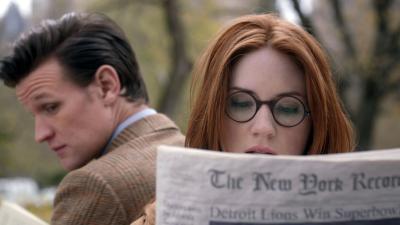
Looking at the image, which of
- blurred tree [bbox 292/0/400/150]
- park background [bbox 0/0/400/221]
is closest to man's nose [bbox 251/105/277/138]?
park background [bbox 0/0/400/221]

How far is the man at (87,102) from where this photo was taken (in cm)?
190

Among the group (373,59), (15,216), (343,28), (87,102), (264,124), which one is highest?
(264,124)

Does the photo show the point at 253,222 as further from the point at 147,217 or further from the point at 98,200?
the point at 98,200

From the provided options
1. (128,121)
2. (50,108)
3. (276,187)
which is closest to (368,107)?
(128,121)

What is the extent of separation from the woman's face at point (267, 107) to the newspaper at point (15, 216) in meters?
0.75

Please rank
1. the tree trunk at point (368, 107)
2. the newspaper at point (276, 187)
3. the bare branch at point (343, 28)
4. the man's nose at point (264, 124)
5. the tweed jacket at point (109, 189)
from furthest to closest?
the tree trunk at point (368, 107)
the bare branch at point (343, 28)
the tweed jacket at point (109, 189)
the man's nose at point (264, 124)
the newspaper at point (276, 187)

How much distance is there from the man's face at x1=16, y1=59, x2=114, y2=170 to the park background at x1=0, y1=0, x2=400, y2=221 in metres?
3.63

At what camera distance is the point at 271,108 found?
1265mm

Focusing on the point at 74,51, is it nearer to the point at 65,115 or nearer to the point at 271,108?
the point at 65,115

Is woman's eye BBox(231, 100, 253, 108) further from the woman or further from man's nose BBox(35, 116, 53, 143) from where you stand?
man's nose BBox(35, 116, 53, 143)

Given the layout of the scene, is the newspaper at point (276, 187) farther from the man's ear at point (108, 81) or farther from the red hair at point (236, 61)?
the man's ear at point (108, 81)

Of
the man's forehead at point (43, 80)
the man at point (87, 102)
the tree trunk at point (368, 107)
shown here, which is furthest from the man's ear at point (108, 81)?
the tree trunk at point (368, 107)

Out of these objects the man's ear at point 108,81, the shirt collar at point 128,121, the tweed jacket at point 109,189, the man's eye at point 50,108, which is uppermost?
the man's ear at point 108,81

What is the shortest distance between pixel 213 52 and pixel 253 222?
50cm
